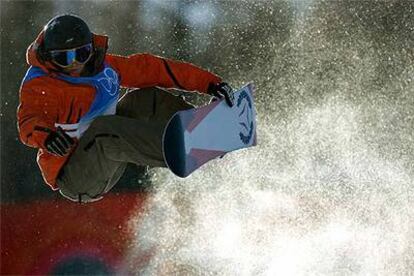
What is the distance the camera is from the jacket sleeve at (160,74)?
4027 mm

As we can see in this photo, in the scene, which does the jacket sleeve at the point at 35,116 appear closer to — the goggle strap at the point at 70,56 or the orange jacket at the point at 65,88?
the orange jacket at the point at 65,88

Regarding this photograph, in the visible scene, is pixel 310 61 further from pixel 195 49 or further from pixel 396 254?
pixel 396 254

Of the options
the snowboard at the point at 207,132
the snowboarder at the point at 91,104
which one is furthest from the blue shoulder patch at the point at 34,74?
the snowboard at the point at 207,132

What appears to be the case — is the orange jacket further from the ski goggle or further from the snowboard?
the snowboard

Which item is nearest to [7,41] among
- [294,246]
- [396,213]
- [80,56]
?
[294,246]

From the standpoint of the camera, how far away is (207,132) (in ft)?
12.1

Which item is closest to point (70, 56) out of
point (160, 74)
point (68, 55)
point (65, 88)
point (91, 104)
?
point (68, 55)

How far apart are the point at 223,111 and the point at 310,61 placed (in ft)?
15.6

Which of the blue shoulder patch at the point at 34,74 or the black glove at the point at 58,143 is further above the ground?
the blue shoulder patch at the point at 34,74

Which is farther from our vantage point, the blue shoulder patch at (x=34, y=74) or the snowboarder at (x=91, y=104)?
the blue shoulder patch at (x=34, y=74)

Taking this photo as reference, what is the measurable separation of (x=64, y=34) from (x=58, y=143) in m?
0.58

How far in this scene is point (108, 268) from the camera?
8.02m

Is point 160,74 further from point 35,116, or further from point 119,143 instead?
point 35,116

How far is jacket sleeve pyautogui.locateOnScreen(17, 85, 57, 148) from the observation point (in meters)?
3.58
